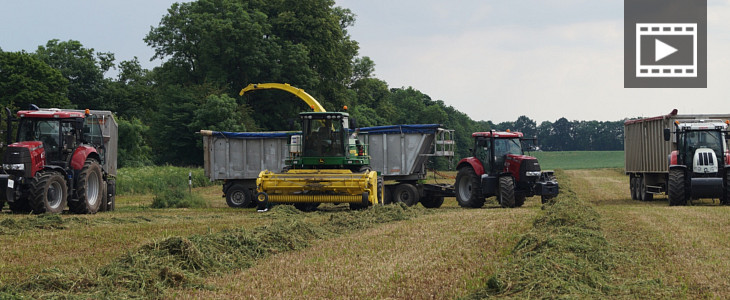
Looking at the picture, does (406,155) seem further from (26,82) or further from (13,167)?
(26,82)

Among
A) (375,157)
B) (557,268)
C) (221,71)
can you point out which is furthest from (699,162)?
(221,71)

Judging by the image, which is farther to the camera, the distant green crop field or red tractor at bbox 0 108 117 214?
the distant green crop field

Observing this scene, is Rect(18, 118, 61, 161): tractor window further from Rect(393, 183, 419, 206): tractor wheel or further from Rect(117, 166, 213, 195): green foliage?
Rect(117, 166, 213, 195): green foliage

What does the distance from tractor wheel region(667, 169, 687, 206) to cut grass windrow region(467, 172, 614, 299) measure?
11.1 m

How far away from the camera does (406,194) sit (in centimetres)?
2386

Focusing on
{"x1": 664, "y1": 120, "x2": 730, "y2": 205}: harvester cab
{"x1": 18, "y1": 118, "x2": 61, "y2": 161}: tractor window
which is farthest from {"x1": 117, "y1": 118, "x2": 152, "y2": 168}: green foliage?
{"x1": 664, "y1": 120, "x2": 730, "y2": 205}: harvester cab

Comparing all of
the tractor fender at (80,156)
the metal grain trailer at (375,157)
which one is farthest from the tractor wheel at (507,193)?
the tractor fender at (80,156)

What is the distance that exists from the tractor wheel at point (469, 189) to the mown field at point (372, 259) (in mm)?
6834

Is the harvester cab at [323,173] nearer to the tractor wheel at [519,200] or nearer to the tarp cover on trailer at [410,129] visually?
the tarp cover on trailer at [410,129]

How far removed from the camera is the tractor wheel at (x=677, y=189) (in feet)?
71.3

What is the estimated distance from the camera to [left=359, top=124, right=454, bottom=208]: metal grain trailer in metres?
24.0

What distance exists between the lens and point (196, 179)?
3912 centimetres

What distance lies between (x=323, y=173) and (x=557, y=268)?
39.5ft


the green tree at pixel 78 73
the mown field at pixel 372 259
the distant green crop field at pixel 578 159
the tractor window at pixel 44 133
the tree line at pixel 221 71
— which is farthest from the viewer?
the distant green crop field at pixel 578 159
